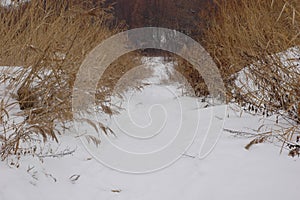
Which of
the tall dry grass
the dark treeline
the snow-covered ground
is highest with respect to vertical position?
the dark treeline

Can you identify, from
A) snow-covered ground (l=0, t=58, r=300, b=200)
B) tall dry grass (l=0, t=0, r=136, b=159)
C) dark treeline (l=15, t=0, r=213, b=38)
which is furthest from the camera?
dark treeline (l=15, t=0, r=213, b=38)

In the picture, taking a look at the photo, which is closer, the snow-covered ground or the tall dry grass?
the snow-covered ground

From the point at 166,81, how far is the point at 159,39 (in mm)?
1771

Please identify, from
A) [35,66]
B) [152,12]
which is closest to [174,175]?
[35,66]

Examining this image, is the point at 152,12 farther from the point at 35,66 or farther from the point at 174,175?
the point at 174,175

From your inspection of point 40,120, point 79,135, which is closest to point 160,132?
point 79,135

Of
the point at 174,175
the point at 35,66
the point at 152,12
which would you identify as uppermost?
the point at 152,12

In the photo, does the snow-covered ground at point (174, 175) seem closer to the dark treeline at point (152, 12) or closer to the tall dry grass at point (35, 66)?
the tall dry grass at point (35, 66)

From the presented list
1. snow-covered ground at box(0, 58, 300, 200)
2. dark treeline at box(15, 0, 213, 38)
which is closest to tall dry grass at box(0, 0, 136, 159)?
snow-covered ground at box(0, 58, 300, 200)

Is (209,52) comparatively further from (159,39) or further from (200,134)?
(159,39)

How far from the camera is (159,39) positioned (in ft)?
32.4

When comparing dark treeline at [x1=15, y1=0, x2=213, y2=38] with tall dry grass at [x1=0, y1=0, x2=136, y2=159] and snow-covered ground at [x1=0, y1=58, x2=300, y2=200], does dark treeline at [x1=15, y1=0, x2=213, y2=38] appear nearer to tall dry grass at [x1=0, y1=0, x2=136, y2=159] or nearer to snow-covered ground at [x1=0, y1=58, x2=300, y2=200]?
tall dry grass at [x1=0, y1=0, x2=136, y2=159]

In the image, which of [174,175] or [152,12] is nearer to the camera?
[174,175]

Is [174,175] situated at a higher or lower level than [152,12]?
lower
